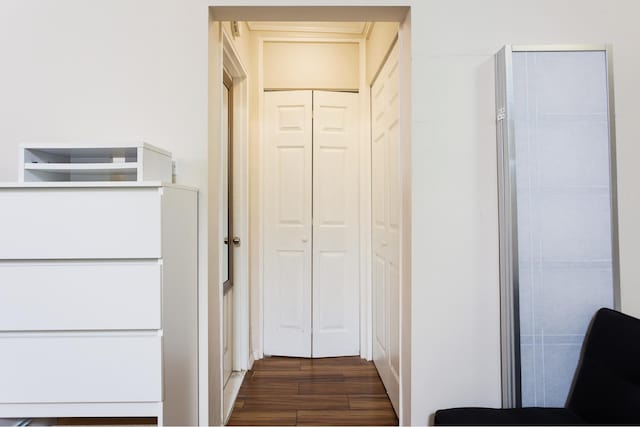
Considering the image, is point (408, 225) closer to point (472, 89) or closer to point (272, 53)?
point (472, 89)

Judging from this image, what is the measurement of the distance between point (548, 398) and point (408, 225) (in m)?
0.99

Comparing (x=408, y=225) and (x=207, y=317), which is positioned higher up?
(x=408, y=225)

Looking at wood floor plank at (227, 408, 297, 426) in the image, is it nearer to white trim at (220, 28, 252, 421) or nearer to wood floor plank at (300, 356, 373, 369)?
white trim at (220, 28, 252, 421)

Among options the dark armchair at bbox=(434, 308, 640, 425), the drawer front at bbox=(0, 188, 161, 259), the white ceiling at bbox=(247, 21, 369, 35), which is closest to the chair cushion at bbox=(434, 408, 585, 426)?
the dark armchair at bbox=(434, 308, 640, 425)

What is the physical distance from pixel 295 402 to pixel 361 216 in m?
1.52

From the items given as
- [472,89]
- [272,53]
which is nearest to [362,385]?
[472,89]

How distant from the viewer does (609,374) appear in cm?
148

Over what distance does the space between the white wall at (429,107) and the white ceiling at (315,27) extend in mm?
1367

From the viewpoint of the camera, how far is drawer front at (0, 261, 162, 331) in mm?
1344

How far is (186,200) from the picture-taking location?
1628 millimetres

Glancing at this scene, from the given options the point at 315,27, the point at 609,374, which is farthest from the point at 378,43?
the point at 609,374

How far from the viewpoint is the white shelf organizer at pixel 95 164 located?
1447 millimetres

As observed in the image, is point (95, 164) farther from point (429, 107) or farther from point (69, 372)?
point (429, 107)

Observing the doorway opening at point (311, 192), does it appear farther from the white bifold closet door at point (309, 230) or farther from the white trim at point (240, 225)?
the white trim at point (240, 225)
